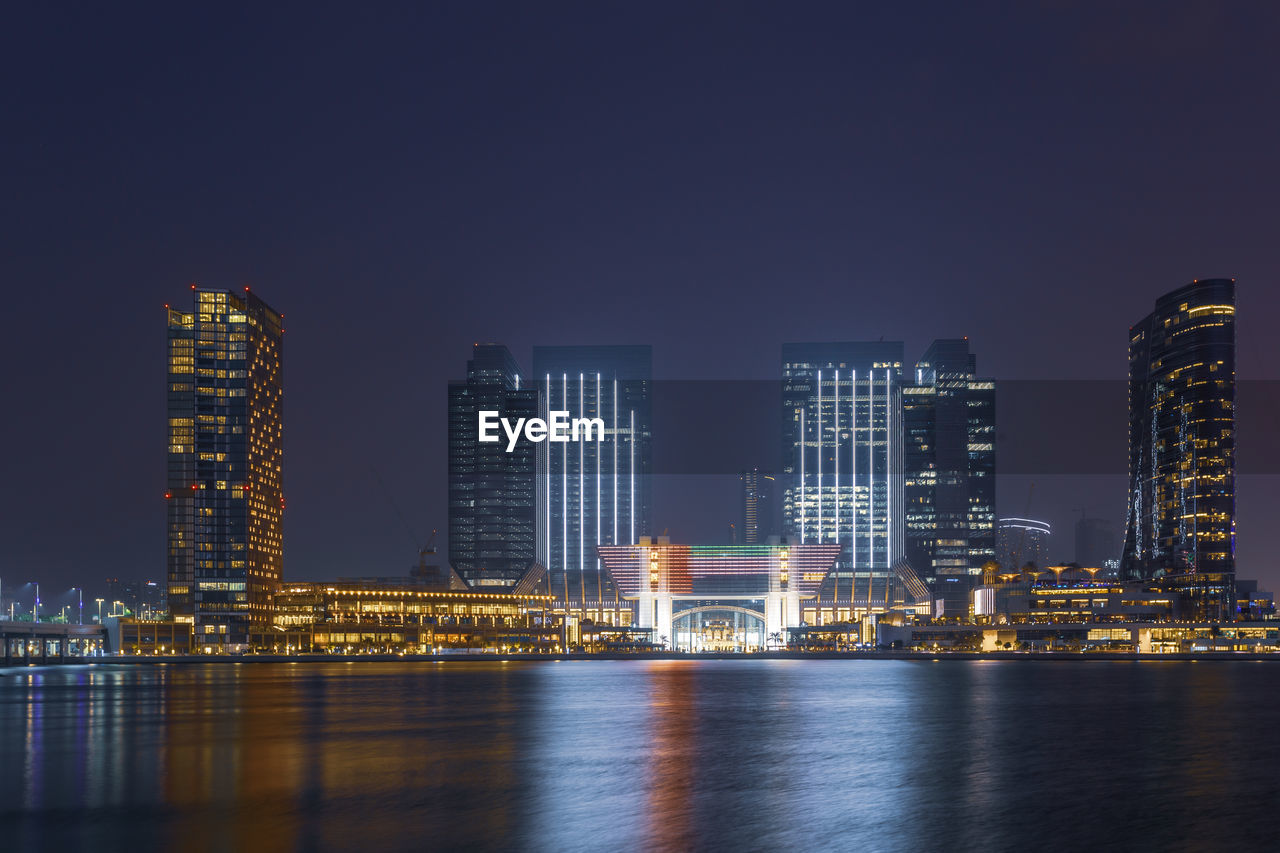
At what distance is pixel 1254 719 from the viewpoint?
92750 mm

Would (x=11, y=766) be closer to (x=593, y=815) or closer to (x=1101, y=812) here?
(x=593, y=815)

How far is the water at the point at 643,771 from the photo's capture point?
47.7m

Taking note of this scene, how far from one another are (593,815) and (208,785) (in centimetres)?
1812

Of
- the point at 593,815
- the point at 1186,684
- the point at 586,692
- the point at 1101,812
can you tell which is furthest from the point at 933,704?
the point at 593,815

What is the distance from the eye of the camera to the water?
156 feet

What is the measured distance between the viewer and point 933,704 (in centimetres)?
10731

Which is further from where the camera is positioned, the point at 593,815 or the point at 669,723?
the point at 669,723

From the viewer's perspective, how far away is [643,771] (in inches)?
2542

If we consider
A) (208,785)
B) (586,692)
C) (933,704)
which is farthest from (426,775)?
(586,692)

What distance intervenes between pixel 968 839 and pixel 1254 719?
182ft

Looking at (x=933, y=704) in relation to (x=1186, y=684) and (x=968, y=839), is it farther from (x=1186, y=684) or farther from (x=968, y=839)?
(x=968, y=839)

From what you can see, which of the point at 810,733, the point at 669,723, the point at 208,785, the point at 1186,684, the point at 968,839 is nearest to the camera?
the point at 968,839

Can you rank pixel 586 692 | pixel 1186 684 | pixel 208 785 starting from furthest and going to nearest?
pixel 1186 684, pixel 586 692, pixel 208 785

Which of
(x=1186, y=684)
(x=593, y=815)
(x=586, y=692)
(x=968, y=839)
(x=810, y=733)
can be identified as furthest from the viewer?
(x=1186, y=684)
